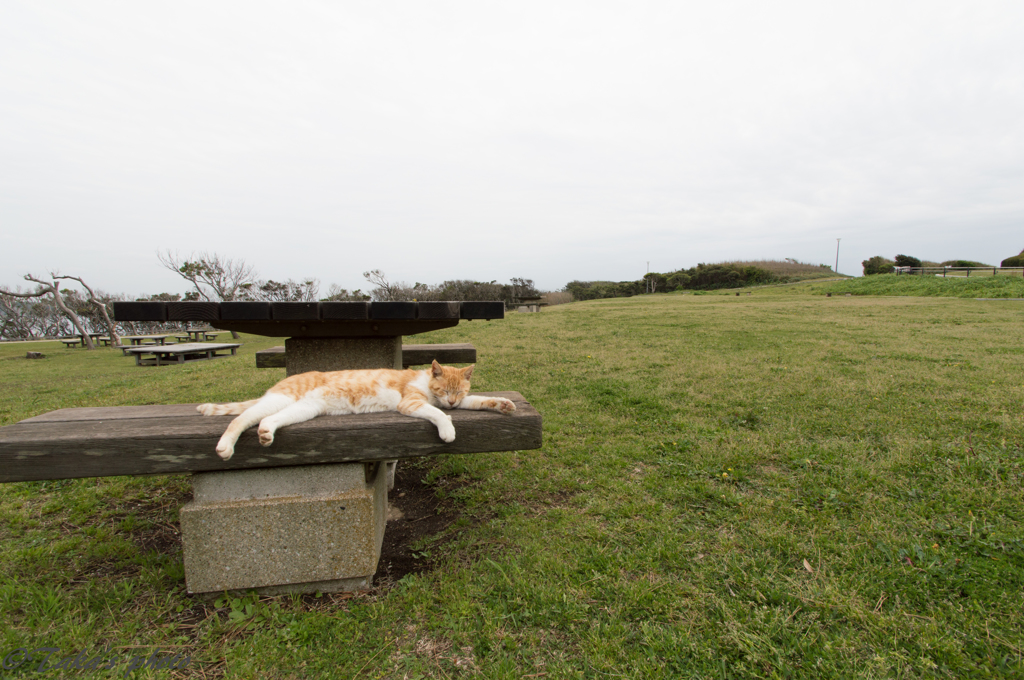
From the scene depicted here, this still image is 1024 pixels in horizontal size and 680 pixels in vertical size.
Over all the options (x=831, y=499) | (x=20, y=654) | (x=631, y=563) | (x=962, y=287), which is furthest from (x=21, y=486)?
(x=962, y=287)

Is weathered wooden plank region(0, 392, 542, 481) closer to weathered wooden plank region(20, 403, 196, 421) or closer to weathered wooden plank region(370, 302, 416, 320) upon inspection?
weathered wooden plank region(20, 403, 196, 421)

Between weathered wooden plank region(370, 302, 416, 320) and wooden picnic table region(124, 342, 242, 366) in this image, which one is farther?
wooden picnic table region(124, 342, 242, 366)

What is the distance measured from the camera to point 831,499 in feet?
9.21

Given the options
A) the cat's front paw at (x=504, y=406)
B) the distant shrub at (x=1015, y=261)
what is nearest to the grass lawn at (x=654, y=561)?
the cat's front paw at (x=504, y=406)

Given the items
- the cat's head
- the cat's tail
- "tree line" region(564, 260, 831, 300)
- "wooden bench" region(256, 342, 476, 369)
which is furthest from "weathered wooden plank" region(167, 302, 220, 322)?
"tree line" region(564, 260, 831, 300)

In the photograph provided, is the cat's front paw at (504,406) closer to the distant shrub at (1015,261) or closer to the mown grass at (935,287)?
the mown grass at (935,287)

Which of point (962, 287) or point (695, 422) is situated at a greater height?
point (962, 287)

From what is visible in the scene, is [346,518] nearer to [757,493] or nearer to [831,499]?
[757,493]

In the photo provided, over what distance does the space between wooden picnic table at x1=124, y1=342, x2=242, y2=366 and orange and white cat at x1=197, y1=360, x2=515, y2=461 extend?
421 inches

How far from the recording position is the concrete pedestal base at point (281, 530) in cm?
209

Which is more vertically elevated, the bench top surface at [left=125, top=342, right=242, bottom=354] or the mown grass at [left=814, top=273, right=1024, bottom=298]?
the mown grass at [left=814, top=273, right=1024, bottom=298]

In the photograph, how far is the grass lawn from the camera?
5.77 ft

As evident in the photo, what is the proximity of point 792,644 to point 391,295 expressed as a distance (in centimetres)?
1956

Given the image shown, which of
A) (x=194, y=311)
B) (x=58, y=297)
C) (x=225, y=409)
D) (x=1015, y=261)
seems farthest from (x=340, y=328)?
(x=1015, y=261)
